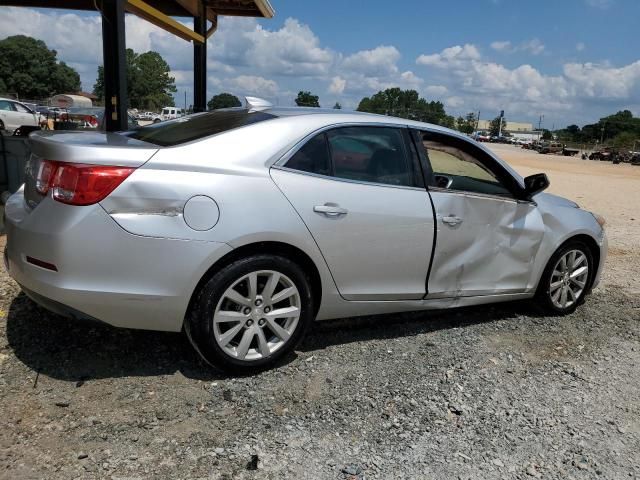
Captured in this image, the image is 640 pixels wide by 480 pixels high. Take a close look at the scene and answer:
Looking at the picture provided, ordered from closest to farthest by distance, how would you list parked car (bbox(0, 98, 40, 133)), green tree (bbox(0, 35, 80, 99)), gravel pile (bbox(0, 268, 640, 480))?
gravel pile (bbox(0, 268, 640, 480)), parked car (bbox(0, 98, 40, 133)), green tree (bbox(0, 35, 80, 99))

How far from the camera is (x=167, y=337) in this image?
3.81m

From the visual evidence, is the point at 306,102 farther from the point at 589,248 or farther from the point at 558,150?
the point at 558,150

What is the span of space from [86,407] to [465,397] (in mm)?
2144

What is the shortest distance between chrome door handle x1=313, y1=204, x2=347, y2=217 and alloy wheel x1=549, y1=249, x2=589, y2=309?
7.44 feet

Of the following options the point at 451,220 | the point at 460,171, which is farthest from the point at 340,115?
the point at 460,171

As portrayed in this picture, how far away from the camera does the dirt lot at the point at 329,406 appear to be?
8.66ft

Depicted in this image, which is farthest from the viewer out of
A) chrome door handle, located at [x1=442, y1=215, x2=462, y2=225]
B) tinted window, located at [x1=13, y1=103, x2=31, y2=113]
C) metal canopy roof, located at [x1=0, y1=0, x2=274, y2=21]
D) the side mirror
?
tinted window, located at [x1=13, y1=103, x2=31, y2=113]

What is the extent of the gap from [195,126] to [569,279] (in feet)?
11.1

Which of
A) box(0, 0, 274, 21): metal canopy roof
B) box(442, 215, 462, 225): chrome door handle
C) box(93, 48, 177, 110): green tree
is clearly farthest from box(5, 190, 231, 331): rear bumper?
box(93, 48, 177, 110): green tree

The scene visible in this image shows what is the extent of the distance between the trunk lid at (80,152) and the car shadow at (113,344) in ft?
2.85

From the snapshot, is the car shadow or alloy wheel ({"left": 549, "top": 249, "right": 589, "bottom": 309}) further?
alloy wheel ({"left": 549, "top": 249, "right": 589, "bottom": 309})

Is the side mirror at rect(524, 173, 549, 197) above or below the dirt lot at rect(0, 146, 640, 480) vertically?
above

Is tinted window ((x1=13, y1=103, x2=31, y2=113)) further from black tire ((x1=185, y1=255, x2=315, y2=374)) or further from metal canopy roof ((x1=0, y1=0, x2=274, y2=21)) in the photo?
black tire ((x1=185, y1=255, x2=315, y2=374))

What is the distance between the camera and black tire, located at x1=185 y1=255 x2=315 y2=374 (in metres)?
3.11
